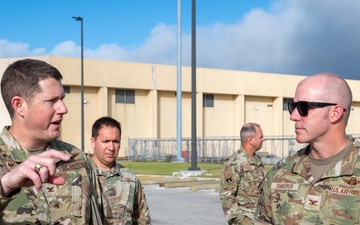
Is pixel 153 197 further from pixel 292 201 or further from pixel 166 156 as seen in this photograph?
pixel 166 156

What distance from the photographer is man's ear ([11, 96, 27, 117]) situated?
11.1 ft

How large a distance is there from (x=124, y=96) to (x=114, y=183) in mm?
41140

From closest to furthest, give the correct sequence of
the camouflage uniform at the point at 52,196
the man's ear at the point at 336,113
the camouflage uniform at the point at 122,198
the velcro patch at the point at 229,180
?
the camouflage uniform at the point at 52,196 < the man's ear at the point at 336,113 < the camouflage uniform at the point at 122,198 < the velcro patch at the point at 229,180

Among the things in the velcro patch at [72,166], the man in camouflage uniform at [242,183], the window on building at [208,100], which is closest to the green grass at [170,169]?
the man in camouflage uniform at [242,183]

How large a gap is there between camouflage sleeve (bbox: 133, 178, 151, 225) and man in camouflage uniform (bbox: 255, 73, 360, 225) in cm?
120

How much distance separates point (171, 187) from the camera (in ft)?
65.8

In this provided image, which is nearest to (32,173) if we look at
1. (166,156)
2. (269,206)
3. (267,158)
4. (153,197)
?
(269,206)

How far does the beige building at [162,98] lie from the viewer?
44125mm

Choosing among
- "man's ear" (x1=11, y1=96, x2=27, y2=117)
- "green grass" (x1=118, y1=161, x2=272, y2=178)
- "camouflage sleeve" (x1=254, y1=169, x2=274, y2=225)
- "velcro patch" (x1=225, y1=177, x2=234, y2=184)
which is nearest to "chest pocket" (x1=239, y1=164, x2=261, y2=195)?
"velcro patch" (x1=225, y1=177, x2=234, y2=184)

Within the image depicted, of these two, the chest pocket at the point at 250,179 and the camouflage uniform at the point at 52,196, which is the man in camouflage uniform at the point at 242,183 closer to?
the chest pocket at the point at 250,179

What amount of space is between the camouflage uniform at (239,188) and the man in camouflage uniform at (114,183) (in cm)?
240

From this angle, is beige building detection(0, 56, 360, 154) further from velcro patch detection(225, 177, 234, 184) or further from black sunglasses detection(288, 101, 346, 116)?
black sunglasses detection(288, 101, 346, 116)

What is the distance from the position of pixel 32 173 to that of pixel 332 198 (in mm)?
2135

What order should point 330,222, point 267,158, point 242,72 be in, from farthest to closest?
point 242,72
point 267,158
point 330,222
